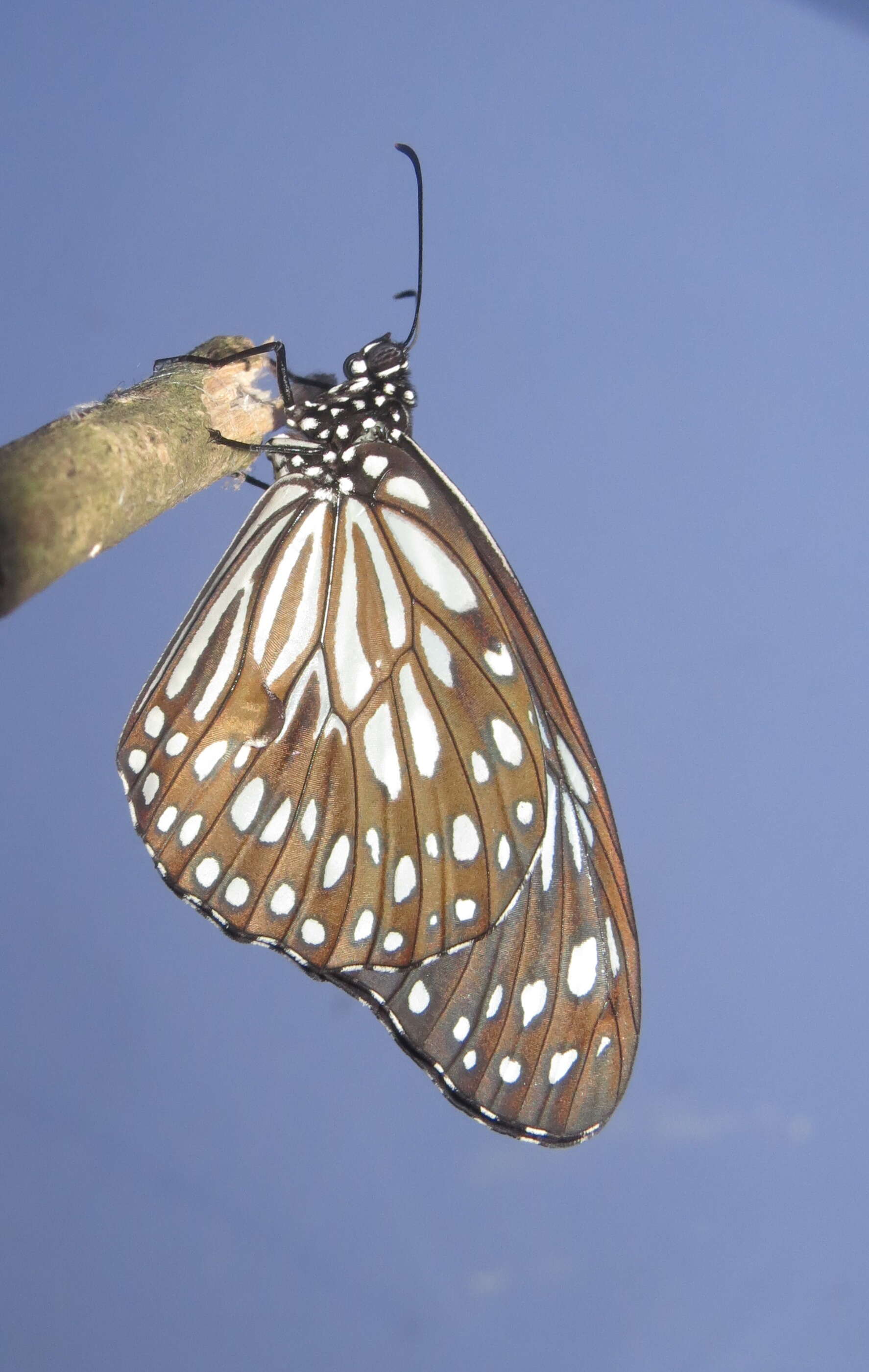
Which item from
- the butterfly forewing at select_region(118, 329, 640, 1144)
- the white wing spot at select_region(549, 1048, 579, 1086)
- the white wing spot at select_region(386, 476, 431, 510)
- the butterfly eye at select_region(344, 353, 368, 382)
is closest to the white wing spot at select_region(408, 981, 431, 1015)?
the butterfly forewing at select_region(118, 329, 640, 1144)

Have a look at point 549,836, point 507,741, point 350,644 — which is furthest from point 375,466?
point 549,836

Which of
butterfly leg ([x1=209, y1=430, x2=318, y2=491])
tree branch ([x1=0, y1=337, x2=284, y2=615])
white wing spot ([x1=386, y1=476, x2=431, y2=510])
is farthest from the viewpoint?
white wing spot ([x1=386, y1=476, x2=431, y2=510])

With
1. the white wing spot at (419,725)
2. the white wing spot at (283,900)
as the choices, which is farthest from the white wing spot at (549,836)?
the white wing spot at (283,900)

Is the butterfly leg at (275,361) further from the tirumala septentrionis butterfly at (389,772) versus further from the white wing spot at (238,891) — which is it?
the white wing spot at (238,891)

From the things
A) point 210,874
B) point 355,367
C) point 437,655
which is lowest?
point 210,874

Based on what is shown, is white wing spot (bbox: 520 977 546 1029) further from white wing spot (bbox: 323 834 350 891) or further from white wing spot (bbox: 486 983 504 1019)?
white wing spot (bbox: 323 834 350 891)

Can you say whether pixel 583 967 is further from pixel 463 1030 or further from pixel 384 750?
pixel 384 750

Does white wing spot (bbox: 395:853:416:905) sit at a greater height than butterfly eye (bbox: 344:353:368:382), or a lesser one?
lesser

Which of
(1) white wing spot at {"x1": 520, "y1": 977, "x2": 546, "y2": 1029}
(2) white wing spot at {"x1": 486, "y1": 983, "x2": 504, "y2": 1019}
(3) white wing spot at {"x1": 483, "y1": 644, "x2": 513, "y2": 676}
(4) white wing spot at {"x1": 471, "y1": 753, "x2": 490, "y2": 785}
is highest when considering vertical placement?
(3) white wing spot at {"x1": 483, "y1": 644, "x2": 513, "y2": 676}
